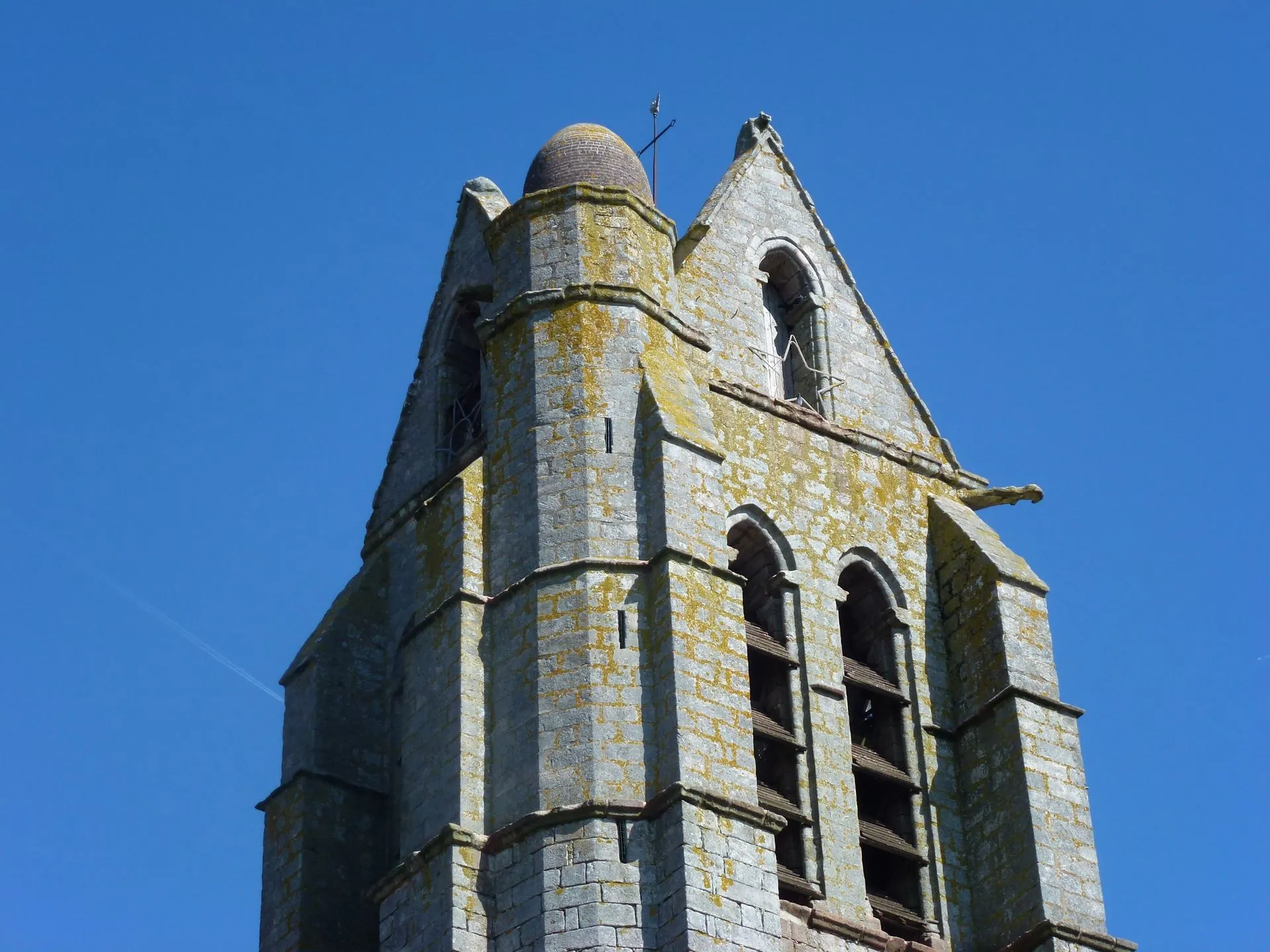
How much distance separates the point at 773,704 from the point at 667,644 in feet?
9.48

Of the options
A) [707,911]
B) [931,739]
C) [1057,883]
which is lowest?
[707,911]

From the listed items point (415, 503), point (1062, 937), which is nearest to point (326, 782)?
point (415, 503)

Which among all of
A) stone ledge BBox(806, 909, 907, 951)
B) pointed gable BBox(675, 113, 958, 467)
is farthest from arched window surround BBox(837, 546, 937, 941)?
pointed gable BBox(675, 113, 958, 467)

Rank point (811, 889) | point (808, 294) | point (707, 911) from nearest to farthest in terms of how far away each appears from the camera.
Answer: point (707, 911) < point (811, 889) < point (808, 294)

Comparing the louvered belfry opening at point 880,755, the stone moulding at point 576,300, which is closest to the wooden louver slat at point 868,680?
the louvered belfry opening at point 880,755

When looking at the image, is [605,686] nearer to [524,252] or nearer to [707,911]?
[707,911]

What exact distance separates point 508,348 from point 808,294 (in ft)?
15.3

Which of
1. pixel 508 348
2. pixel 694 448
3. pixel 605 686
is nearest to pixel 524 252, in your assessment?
pixel 508 348

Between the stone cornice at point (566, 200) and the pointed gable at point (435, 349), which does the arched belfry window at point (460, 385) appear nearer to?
the pointed gable at point (435, 349)

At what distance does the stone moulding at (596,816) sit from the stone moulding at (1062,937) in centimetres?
288

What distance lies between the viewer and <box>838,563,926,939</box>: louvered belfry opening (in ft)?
88.3

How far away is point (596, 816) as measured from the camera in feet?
78.5

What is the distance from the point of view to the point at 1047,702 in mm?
27906

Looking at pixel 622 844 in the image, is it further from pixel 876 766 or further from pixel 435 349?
pixel 435 349
